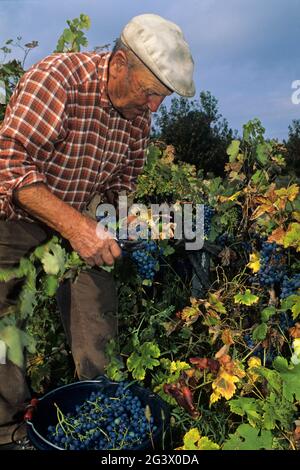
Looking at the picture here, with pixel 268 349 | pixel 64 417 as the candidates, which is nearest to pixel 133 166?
pixel 268 349

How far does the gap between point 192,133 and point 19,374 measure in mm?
19700

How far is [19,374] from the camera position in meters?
3.26

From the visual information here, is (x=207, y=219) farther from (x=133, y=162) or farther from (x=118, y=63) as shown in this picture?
(x=118, y=63)

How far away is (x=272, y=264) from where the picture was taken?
332 cm

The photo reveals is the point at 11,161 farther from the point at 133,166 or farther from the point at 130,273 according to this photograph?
the point at 130,273

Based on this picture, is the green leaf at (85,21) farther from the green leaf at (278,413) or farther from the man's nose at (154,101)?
the green leaf at (278,413)

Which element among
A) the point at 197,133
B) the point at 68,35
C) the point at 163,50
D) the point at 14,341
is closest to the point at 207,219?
the point at 163,50

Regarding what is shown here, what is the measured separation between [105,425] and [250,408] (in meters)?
0.70

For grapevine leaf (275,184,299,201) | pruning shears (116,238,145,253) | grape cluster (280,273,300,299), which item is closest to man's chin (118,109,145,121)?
pruning shears (116,238,145,253)

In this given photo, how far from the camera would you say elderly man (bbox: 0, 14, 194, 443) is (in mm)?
2623

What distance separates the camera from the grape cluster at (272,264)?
3.30 metres
